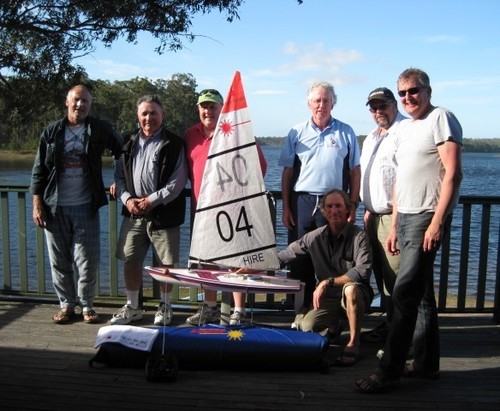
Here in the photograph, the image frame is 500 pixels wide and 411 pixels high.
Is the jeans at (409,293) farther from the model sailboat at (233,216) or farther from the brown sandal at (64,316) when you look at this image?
the brown sandal at (64,316)

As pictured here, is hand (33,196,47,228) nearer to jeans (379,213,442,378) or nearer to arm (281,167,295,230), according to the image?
arm (281,167,295,230)

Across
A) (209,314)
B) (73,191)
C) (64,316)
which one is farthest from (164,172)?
(64,316)

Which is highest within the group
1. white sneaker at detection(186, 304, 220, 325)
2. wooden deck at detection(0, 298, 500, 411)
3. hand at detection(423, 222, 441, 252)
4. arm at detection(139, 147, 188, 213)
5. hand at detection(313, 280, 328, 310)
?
arm at detection(139, 147, 188, 213)

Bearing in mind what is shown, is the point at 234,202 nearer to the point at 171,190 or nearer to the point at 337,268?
the point at 171,190

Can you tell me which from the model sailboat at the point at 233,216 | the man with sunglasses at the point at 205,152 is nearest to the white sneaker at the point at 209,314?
the man with sunglasses at the point at 205,152

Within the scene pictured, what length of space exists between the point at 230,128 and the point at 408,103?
118 centimetres

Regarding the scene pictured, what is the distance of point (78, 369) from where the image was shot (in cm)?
354

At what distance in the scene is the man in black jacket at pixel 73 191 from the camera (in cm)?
441

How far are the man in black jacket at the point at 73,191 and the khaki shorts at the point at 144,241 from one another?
275 mm

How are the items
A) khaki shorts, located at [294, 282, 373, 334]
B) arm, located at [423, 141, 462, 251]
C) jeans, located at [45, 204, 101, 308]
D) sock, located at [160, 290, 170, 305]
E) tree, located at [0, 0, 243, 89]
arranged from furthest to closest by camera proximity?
1. tree, located at [0, 0, 243, 89]
2. jeans, located at [45, 204, 101, 308]
3. sock, located at [160, 290, 170, 305]
4. khaki shorts, located at [294, 282, 373, 334]
5. arm, located at [423, 141, 462, 251]

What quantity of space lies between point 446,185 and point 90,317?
3.04 m

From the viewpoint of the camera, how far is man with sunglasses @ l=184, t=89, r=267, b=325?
13.9 ft

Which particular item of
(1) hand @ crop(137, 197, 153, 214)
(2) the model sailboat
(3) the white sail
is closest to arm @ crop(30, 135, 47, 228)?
(1) hand @ crop(137, 197, 153, 214)

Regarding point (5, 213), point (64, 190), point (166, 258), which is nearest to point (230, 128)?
point (166, 258)
